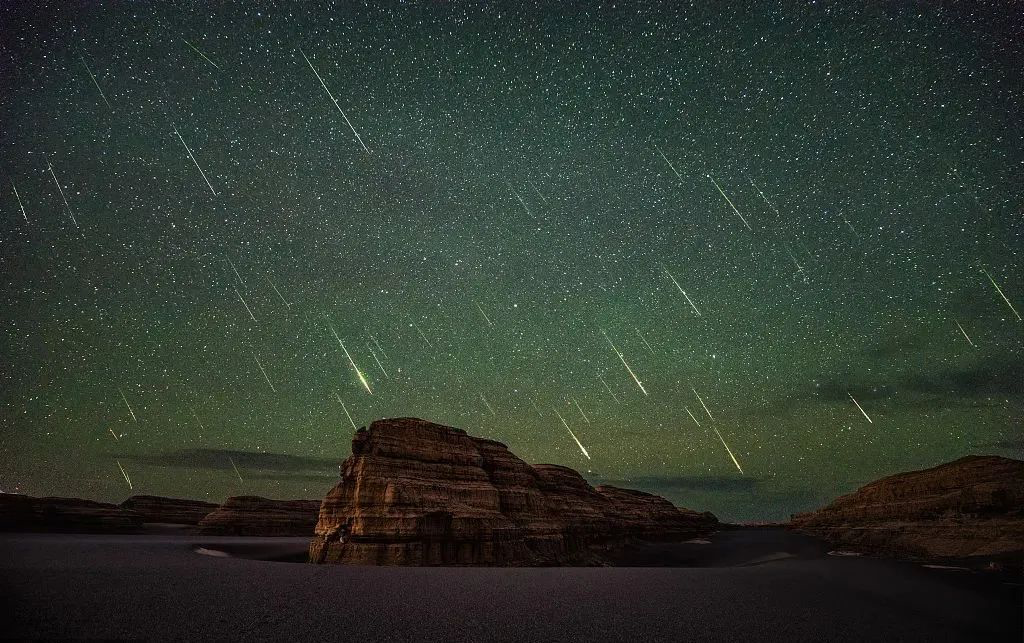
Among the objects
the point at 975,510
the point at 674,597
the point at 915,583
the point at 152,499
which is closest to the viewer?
the point at 674,597

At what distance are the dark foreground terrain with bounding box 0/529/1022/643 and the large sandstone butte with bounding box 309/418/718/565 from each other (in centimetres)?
657

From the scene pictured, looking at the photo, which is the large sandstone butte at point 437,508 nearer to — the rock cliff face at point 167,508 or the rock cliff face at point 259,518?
the rock cliff face at point 259,518

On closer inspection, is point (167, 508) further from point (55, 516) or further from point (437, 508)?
point (437, 508)

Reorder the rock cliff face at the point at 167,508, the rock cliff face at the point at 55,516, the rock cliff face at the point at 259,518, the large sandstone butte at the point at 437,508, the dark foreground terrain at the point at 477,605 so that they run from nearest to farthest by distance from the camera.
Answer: the dark foreground terrain at the point at 477,605
the large sandstone butte at the point at 437,508
the rock cliff face at the point at 55,516
the rock cliff face at the point at 259,518
the rock cliff face at the point at 167,508

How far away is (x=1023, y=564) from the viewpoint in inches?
1900

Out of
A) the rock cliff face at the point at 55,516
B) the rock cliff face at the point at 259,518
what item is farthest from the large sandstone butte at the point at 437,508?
the rock cliff face at the point at 55,516

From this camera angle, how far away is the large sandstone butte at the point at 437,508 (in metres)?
45.9

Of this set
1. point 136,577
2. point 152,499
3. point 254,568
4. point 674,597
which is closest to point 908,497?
point 674,597

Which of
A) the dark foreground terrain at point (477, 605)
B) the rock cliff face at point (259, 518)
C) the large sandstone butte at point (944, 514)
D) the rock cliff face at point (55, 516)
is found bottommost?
the large sandstone butte at point (944, 514)

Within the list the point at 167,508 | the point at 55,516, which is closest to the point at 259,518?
the point at 55,516

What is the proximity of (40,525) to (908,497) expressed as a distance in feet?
630

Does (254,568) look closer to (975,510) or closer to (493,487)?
(493,487)

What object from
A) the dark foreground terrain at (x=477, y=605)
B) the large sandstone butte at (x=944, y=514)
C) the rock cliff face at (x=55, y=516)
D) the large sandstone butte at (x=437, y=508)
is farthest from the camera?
the rock cliff face at (x=55, y=516)

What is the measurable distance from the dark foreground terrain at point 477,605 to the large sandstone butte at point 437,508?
6574 millimetres
